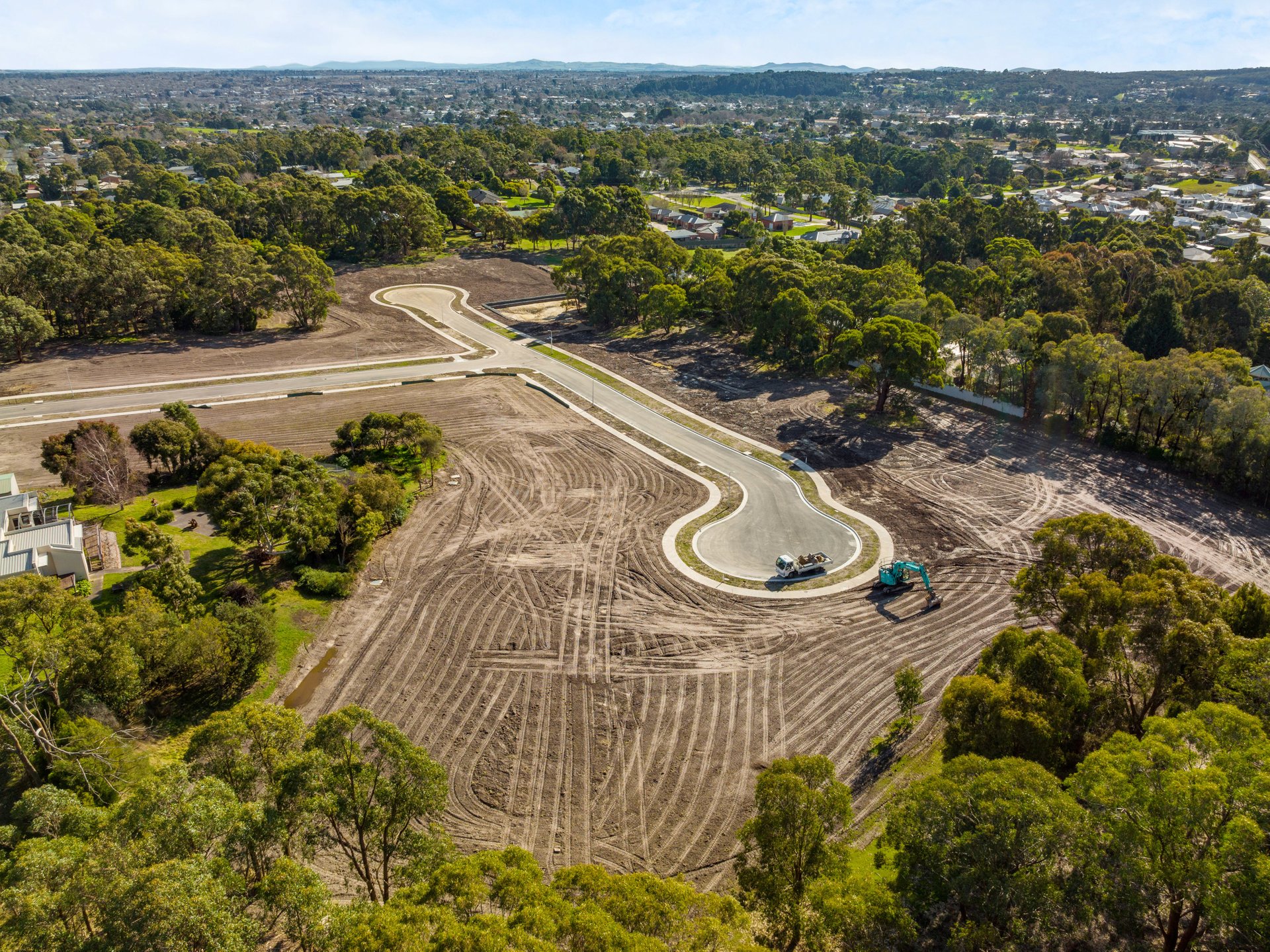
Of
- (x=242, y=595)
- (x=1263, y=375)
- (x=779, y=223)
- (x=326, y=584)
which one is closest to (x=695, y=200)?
(x=779, y=223)

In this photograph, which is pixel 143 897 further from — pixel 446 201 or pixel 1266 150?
pixel 1266 150

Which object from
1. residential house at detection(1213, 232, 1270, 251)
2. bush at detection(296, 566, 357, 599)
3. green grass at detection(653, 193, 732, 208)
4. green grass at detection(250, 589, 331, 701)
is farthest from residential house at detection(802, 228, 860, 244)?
green grass at detection(250, 589, 331, 701)

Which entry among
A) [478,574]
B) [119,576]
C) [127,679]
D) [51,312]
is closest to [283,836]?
[127,679]

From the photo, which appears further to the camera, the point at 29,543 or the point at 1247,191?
the point at 1247,191

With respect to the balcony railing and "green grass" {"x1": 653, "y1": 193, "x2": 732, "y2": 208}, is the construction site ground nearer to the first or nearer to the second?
the balcony railing

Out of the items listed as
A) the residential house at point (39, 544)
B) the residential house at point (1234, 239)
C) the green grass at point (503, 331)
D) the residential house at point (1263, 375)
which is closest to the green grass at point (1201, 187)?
the residential house at point (1234, 239)

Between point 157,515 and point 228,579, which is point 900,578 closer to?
point 228,579
